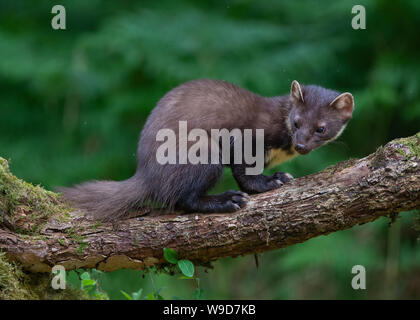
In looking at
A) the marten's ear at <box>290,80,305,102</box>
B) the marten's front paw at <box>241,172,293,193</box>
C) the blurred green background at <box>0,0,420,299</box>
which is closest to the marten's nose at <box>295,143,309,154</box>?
the marten's front paw at <box>241,172,293,193</box>

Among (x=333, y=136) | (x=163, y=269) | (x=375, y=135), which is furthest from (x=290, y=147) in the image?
(x=375, y=135)

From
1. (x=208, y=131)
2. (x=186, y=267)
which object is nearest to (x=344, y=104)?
(x=208, y=131)

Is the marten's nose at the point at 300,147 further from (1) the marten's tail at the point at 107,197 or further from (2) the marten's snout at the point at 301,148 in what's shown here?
(1) the marten's tail at the point at 107,197

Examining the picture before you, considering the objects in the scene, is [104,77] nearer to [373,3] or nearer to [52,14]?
[52,14]

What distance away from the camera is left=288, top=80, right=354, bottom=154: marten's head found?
5742 millimetres

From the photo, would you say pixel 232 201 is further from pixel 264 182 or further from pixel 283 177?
pixel 283 177

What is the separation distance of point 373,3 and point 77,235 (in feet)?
19.2

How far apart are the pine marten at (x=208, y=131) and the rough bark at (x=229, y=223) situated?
206 mm

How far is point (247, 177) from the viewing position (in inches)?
218

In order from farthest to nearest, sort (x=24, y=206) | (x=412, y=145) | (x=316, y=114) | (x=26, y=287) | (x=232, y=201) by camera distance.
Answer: (x=316, y=114) < (x=232, y=201) < (x=24, y=206) < (x=26, y=287) < (x=412, y=145)

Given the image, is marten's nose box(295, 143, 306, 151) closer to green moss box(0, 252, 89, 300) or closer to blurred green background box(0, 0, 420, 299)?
green moss box(0, 252, 89, 300)

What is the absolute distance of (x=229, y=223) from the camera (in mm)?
4641

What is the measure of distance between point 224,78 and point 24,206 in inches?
178
